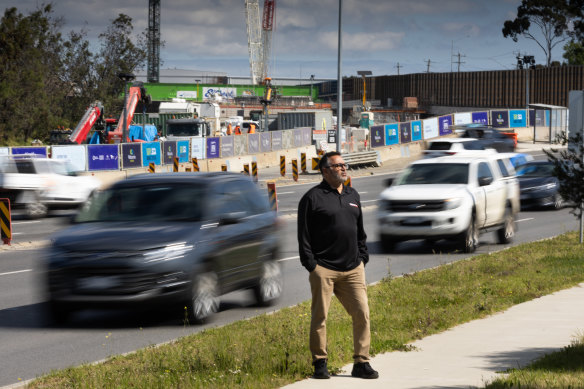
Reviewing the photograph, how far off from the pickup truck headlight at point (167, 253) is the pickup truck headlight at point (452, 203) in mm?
8630

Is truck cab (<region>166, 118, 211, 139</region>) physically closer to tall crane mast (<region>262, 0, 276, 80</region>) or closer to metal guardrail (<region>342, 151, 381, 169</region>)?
metal guardrail (<region>342, 151, 381, 169</region>)

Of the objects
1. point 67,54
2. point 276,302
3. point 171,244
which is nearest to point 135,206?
point 171,244

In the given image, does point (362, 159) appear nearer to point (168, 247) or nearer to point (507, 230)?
point (507, 230)

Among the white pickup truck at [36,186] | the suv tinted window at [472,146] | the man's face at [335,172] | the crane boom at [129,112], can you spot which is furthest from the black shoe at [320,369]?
the crane boom at [129,112]

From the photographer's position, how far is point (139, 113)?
244ft

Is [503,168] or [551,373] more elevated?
[503,168]

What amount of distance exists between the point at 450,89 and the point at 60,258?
10884 cm

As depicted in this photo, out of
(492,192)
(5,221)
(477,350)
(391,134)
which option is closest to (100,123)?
(391,134)

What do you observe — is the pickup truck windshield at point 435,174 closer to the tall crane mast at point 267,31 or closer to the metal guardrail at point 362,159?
the metal guardrail at point 362,159

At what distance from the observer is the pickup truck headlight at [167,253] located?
1038 cm

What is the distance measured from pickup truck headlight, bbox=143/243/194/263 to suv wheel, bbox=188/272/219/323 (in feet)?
1.23

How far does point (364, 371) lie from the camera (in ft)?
24.3

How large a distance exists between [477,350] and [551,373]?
1.37m

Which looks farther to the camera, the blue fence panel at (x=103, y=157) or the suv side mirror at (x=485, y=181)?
the blue fence panel at (x=103, y=157)
